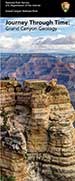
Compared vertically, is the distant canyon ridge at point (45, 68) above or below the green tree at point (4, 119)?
above

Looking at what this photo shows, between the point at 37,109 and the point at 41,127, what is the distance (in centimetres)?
22

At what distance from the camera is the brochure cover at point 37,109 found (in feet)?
29.6

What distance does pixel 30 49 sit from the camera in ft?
30.3

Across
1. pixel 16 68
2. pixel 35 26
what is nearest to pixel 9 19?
pixel 35 26

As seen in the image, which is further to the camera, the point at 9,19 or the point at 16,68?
the point at 16,68

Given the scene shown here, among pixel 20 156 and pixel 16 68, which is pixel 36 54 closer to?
pixel 16 68
